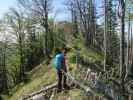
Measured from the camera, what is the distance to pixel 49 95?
16547 mm

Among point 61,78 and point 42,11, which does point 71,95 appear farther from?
point 42,11

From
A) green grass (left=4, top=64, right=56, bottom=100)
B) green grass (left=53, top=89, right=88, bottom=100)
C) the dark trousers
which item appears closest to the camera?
the dark trousers

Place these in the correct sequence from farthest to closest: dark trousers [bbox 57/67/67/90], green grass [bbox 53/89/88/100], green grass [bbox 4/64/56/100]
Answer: green grass [bbox 4/64/56/100], green grass [bbox 53/89/88/100], dark trousers [bbox 57/67/67/90]

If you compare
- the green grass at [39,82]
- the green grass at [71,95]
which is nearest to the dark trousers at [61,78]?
the green grass at [71,95]

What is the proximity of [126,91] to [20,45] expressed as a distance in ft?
91.8

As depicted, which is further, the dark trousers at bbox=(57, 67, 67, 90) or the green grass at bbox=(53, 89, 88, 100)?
the green grass at bbox=(53, 89, 88, 100)

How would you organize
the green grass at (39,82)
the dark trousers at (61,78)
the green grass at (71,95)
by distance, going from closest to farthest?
1. the dark trousers at (61,78)
2. the green grass at (71,95)
3. the green grass at (39,82)

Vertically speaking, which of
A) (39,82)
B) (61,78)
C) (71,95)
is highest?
(61,78)

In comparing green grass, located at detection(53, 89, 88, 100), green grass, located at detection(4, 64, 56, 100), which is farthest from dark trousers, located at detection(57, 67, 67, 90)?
green grass, located at detection(4, 64, 56, 100)

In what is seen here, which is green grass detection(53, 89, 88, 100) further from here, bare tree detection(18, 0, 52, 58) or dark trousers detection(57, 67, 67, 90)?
bare tree detection(18, 0, 52, 58)

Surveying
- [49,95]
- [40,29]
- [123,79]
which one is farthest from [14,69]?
[49,95]

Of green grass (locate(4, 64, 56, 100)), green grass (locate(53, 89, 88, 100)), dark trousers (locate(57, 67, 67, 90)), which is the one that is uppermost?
dark trousers (locate(57, 67, 67, 90))

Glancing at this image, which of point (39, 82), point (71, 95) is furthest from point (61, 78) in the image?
point (39, 82)

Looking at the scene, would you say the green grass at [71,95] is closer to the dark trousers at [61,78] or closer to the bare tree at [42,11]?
the dark trousers at [61,78]
